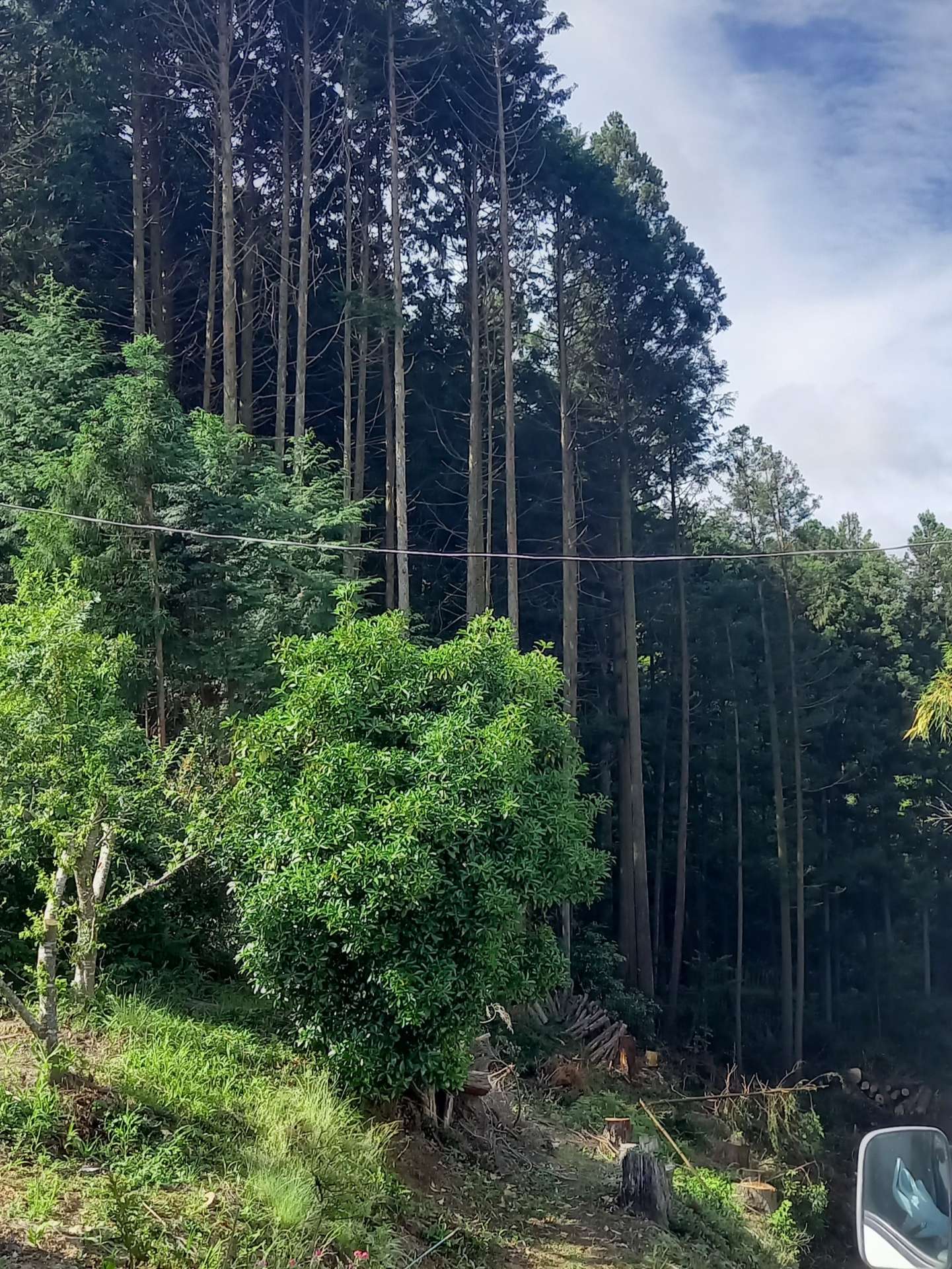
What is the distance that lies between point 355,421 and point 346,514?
8.94 metres

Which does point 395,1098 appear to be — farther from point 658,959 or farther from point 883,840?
point 883,840

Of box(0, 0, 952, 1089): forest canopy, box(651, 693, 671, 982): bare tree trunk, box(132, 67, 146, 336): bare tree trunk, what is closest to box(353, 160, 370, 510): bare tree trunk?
box(0, 0, 952, 1089): forest canopy

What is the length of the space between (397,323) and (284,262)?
113 inches

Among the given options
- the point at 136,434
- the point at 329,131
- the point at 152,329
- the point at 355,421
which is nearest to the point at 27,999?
the point at 136,434

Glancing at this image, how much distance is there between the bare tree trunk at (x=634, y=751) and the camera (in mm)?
21016

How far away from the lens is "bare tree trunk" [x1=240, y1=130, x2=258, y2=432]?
17.6 m

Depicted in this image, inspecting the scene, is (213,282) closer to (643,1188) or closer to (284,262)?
(284,262)

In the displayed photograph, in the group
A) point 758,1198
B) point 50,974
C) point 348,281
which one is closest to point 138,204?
point 348,281

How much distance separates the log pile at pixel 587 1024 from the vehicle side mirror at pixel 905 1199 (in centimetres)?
1342

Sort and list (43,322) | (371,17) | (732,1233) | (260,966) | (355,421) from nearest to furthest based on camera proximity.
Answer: (260,966)
(732,1233)
(43,322)
(371,17)
(355,421)

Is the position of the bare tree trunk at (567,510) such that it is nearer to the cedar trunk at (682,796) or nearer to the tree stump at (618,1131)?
the cedar trunk at (682,796)

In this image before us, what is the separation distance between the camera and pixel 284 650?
7.68 meters

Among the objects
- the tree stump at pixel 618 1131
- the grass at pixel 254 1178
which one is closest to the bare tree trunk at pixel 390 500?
the tree stump at pixel 618 1131

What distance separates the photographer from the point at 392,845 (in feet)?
20.7
